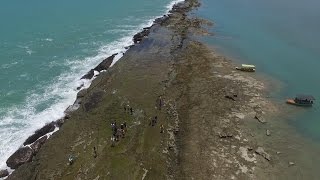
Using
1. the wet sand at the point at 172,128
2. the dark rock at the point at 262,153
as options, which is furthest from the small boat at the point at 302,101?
the dark rock at the point at 262,153

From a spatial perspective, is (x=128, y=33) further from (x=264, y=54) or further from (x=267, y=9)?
(x=267, y=9)

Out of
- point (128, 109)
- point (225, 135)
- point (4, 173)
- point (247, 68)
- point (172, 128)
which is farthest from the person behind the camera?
point (247, 68)

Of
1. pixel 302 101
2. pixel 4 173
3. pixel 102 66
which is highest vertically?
pixel 102 66

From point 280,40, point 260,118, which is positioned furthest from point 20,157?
point 280,40

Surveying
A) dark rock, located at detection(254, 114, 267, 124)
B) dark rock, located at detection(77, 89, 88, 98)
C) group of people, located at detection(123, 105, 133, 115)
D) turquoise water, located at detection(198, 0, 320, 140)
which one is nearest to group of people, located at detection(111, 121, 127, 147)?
group of people, located at detection(123, 105, 133, 115)

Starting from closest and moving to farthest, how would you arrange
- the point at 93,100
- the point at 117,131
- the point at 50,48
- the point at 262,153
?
the point at 262,153, the point at 117,131, the point at 93,100, the point at 50,48

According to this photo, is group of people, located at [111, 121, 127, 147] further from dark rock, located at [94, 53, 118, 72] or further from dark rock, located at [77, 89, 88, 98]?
dark rock, located at [94, 53, 118, 72]

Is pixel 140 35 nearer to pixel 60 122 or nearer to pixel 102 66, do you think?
pixel 102 66

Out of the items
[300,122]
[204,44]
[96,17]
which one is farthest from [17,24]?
[300,122]
